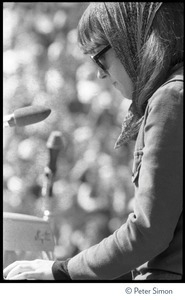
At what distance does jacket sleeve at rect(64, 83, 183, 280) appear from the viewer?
1092 mm

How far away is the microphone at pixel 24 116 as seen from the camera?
1480mm

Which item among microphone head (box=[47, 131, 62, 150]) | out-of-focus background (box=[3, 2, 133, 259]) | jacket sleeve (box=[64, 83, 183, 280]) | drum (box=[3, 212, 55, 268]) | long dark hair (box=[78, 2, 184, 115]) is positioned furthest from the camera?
out-of-focus background (box=[3, 2, 133, 259])

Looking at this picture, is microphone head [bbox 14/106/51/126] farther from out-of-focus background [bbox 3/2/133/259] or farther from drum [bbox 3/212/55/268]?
out-of-focus background [bbox 3/2/133/259]

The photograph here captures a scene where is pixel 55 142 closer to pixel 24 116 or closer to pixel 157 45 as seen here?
pixel 24 116

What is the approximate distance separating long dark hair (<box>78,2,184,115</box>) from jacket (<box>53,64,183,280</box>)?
10cm

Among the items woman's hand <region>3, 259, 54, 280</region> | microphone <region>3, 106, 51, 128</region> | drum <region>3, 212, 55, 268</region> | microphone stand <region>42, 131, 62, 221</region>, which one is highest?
microphone <region>3, 106, 51, 128</region>

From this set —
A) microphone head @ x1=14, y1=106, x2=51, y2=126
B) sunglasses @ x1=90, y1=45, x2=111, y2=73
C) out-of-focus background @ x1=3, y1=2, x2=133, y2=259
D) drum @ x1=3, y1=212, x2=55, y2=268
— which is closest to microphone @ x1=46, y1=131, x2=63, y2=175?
drum @ x1=3, y1=212, x2=55, y2=268

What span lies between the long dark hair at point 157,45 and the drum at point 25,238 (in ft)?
1.67

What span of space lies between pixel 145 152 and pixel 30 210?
263 centimetres

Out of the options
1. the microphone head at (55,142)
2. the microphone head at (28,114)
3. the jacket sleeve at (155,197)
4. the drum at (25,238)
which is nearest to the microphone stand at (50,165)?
the microphone head at (55,142)

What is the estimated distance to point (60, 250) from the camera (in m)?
3.71

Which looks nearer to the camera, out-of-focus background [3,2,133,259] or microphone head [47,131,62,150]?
microphone head [47,131,62,150]

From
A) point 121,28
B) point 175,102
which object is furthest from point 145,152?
point 121,28
